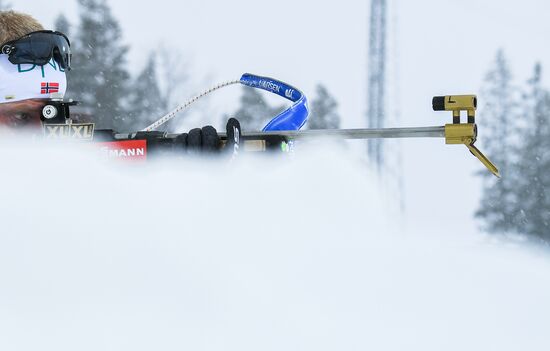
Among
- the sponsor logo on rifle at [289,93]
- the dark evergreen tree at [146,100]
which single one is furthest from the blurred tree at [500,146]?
the sponsor logo on rifle at [289,93]

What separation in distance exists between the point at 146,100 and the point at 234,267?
18.8 metres

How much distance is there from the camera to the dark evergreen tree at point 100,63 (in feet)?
67.1

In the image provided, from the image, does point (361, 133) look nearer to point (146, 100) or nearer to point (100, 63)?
point (100, 63)

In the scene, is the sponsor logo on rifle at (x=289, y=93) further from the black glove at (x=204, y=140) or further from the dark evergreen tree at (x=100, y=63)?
the dark evergreen tree at (x=100, y=63)

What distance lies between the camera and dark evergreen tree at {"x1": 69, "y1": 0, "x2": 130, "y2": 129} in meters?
20.4

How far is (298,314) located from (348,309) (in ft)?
0.76

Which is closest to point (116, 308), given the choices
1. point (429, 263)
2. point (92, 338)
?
point (92, 338)

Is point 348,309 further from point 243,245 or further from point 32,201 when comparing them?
point 32,201

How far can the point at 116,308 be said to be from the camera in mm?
3219

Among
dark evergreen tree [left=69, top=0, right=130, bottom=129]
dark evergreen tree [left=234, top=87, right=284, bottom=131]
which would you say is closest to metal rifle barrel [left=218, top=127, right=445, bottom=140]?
dark evergreen tree [left=234, top=87, right=284, bottom=131]

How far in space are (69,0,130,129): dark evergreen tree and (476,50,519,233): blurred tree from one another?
9043mm

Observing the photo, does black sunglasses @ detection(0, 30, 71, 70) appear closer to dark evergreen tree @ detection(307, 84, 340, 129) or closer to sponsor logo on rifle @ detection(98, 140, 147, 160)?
sponsor logo on rifle @ detection(98, 140, 147, 160)

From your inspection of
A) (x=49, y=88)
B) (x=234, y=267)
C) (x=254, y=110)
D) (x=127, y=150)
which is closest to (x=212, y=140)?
(x=127, y=150)

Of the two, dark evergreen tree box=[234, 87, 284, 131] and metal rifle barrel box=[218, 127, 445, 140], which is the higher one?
dark evergreen tree box=[234, 87, 284, 131]
